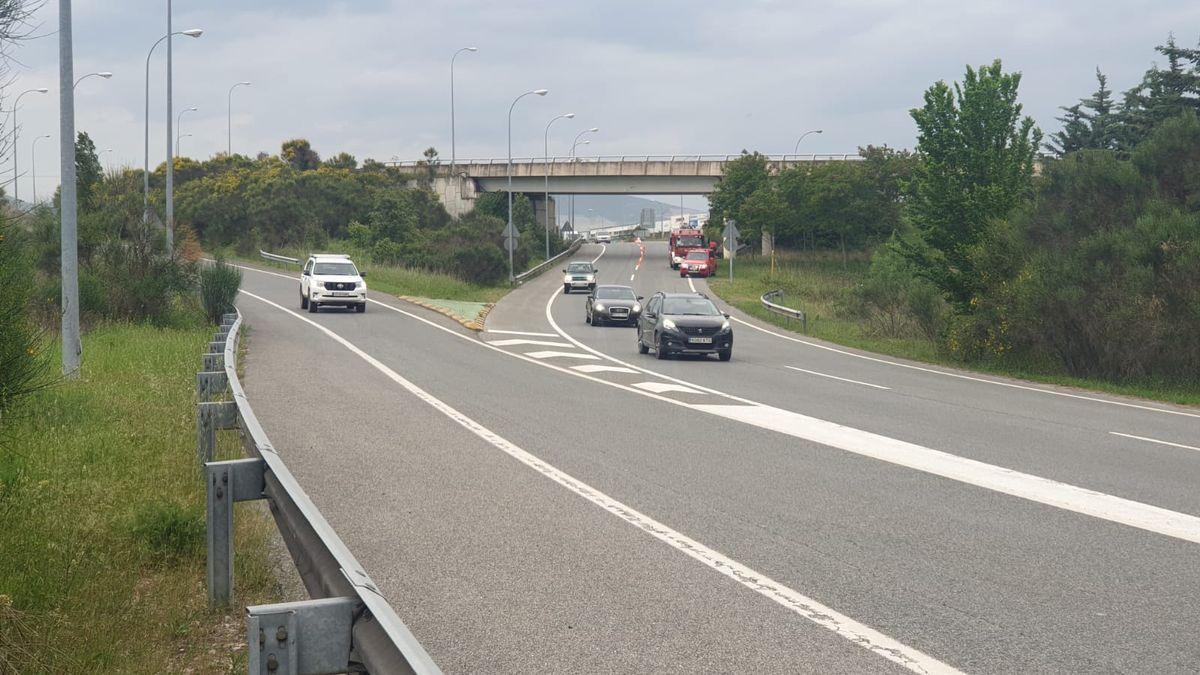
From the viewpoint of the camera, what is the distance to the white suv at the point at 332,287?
37344mm

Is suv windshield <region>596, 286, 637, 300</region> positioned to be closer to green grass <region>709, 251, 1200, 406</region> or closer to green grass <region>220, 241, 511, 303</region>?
green grass <region>709, 251, 1200, 406</region>

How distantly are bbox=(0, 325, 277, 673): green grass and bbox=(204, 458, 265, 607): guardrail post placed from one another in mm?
169

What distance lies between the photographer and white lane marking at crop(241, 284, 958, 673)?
5648mm

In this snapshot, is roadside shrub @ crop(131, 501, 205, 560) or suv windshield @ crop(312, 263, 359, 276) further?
suv windshield @ crop(312, 263, 359, 276)

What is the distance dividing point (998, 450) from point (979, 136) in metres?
19.9

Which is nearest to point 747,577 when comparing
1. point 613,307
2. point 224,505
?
point 224,505

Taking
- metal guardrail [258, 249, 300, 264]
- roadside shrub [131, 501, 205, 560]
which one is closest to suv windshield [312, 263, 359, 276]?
metal guardrail [258, 249, 300, 264]

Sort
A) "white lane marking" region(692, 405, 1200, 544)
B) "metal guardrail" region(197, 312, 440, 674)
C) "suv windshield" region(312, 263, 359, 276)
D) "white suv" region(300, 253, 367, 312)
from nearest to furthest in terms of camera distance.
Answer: "metal guardrail" region(197, 312, 440, 674)
"white lane marking" region(692, 405, 1200, 544)
"white suv" region(300, 253, 367, 312)
"suv windshield" region(312, 263, 359, 276)

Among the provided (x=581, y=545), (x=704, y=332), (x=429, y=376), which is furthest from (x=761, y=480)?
(x=704, y=332)

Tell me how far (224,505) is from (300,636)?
96.5 inches

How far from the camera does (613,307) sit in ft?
124

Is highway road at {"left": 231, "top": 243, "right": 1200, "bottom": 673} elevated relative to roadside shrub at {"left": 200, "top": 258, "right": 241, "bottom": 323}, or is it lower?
lower

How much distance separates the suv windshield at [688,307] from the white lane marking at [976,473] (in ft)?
33.7

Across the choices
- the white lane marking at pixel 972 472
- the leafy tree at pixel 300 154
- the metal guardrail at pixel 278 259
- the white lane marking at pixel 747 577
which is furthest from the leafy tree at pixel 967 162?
the leafy tree at pixel 300 154
